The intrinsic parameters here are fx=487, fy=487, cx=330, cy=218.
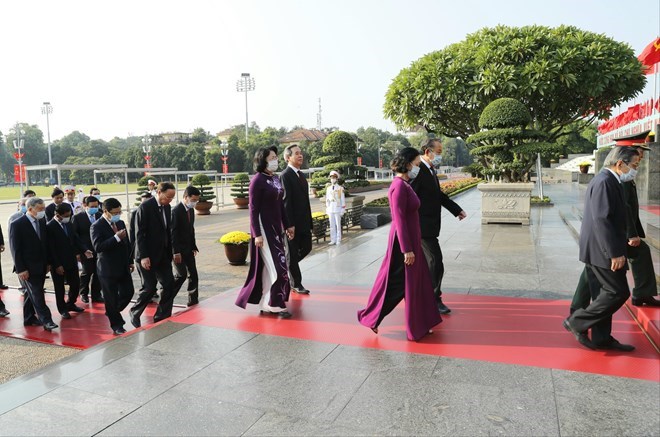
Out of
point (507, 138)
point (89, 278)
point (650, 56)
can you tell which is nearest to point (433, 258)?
point (89, 278)

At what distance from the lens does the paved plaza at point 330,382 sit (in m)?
2.65

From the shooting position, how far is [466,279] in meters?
6.26

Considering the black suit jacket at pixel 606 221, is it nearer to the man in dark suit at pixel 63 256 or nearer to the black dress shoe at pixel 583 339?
the black dress shoe at pixel 583 339

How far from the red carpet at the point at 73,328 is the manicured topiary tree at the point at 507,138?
1014 centimetres

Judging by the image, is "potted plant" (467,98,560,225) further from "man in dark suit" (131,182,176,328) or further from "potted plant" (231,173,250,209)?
"potted plant" (231,173,250,209)

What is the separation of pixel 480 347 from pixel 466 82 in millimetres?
18408

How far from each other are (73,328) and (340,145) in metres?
12.3

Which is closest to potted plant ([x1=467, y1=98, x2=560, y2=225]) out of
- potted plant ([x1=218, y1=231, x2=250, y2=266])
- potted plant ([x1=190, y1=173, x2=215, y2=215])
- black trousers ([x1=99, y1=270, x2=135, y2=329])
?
potted plant ([x1=218, y1=231, x2=250, y2=266])

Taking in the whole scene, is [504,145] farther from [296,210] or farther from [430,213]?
[430,213]

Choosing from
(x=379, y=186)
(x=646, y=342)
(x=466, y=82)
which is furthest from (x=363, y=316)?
(x=379, y=186)

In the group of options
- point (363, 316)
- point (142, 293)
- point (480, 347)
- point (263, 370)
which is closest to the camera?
point (263, 370)

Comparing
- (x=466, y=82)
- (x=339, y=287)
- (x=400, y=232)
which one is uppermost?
(x=466, y=82)

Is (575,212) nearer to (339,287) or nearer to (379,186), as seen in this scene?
(339,287)

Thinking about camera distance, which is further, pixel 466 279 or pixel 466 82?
pixel 466 82
